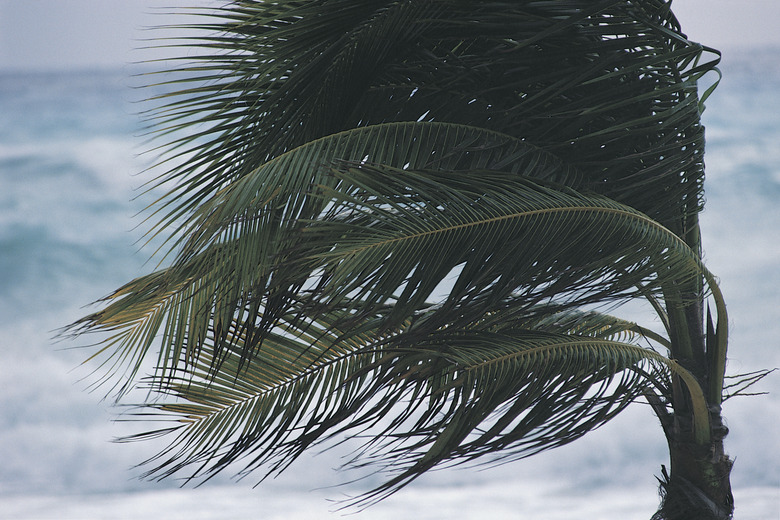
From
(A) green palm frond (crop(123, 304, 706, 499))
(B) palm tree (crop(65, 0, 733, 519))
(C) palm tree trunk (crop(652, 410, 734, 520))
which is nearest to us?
(B) palm tree (crop(65, 0, 733, 519))

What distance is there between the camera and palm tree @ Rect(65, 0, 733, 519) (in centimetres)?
118

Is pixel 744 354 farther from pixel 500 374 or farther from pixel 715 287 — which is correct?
pixel 500 374

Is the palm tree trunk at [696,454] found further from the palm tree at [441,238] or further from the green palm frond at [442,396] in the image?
the green palm frond at [442,396]

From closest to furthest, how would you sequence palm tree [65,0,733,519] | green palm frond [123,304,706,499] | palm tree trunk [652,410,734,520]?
palm tree [65,0,733,519], green palm frond [123,304,706,499], palm tree trunk [652,410,734,520]

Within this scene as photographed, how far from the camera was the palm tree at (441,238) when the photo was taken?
3.87 feet

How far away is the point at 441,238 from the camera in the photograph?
113 centimetres

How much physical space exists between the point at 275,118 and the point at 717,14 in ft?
14.8

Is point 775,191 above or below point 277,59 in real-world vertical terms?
above

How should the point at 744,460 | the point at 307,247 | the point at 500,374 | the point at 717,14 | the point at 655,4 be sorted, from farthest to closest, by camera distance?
the point at 717,14
the point at 744,460
the point at 655,4
the point at 500,374
the point at 307,247

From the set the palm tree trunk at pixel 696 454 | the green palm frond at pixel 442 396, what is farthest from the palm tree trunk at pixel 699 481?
the green palm frond at pixel 442 396

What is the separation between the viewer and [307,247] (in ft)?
3.66

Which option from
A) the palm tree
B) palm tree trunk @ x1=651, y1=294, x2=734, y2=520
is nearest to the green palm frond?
the palm tree

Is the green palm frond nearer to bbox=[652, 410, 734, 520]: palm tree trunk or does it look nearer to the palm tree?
the palm tree

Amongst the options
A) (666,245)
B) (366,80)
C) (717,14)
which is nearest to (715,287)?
(666,245)
